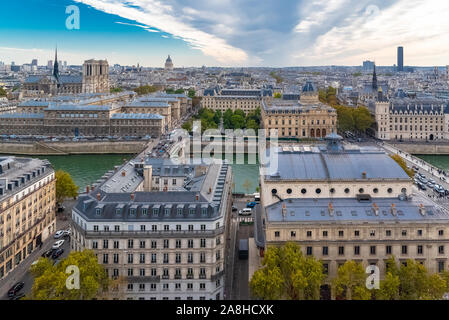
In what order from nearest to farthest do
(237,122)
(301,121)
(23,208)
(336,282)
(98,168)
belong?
(336,282)
(23,208)
(98,168)
(301,121)
(237,122)

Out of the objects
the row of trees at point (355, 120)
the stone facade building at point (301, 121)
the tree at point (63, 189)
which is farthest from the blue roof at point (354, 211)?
the stone facade building at point (301, 121)

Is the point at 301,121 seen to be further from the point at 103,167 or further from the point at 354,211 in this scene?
the point at 354,211

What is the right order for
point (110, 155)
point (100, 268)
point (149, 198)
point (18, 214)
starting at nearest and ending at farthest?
point (100, 268) → point (149, 198) → point (18, 214) → point (110, 155)

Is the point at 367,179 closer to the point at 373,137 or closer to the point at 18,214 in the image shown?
the point at 18,214

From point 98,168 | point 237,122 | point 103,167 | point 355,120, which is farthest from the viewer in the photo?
point 237,122

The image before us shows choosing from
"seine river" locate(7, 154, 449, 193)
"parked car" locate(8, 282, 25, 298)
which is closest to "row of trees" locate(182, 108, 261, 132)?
"seine river" locate(7, 154, 449, 193)

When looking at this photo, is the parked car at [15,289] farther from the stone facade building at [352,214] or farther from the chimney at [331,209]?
the chimney at [331,209]

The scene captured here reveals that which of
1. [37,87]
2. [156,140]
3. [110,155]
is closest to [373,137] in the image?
[156,140]

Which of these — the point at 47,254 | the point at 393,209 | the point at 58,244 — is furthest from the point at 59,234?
the point at 393,209
